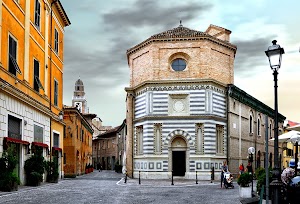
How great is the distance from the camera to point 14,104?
72.4ft

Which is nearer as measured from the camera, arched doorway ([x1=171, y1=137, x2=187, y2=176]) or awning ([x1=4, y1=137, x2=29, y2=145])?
awning ([x1=4, y1=137, x2=29, y2=145])

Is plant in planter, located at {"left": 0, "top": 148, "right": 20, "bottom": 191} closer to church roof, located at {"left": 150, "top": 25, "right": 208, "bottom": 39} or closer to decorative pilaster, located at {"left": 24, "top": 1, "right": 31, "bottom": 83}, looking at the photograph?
decorative pilaster, located at {"left": 24, "top": 1, "right": 31, "bottom": 83}

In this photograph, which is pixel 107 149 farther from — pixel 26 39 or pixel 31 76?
pixel 26 39

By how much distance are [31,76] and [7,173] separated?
8.29 m

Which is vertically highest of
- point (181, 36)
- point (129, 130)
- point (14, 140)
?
point (181, 36)

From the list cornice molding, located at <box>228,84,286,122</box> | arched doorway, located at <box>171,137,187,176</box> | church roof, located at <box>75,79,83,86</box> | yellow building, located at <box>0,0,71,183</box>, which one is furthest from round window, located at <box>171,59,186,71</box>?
church roof, located at <box>75,79,83,86</box>

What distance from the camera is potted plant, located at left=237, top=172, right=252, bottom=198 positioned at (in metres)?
18.5

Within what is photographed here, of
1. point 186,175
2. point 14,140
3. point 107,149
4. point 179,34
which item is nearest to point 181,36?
point 179,34

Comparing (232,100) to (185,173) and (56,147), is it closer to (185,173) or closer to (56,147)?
(185,173)

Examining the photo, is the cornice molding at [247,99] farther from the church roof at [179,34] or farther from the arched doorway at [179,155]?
the arched doorway at [179,155]

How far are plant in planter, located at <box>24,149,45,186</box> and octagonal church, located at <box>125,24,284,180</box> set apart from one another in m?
13.5

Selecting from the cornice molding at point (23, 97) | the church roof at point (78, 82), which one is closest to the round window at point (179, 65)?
the cornice molding at point (23, 97)

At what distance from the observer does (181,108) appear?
124 feet

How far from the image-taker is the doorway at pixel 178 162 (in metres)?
37.3
